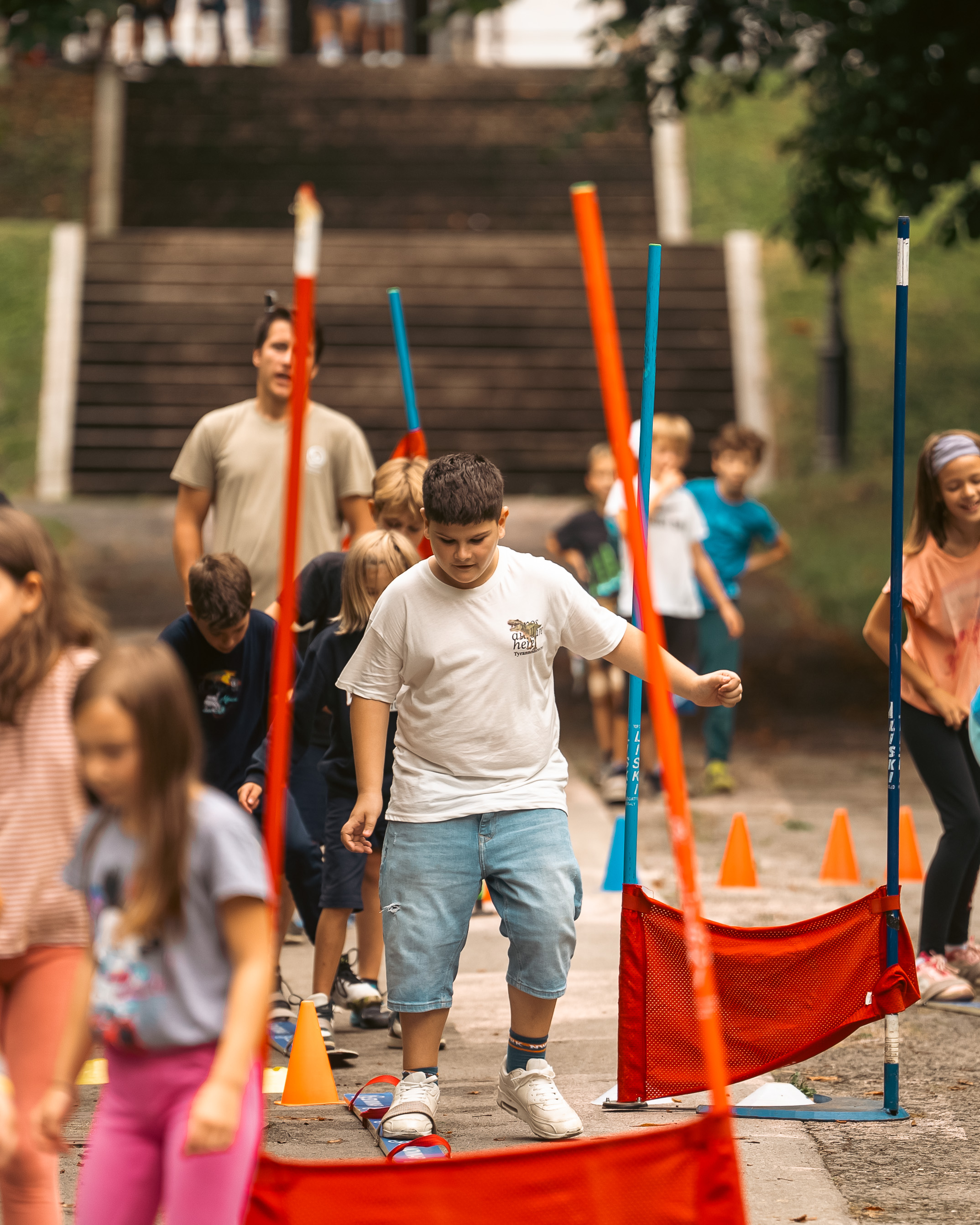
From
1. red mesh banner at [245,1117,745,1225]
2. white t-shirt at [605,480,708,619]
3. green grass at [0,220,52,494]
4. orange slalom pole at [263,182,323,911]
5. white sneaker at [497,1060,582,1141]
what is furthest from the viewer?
green grass at [0,220,52,494]

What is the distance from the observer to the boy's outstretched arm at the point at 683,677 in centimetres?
385

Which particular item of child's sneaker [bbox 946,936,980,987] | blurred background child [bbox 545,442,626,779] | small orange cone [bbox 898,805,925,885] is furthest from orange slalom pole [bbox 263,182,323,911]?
blurred background child [bbox 545,442,626,779]

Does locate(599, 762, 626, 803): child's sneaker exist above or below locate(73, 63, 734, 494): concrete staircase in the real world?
below

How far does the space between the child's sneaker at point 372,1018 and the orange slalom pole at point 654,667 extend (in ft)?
8.18

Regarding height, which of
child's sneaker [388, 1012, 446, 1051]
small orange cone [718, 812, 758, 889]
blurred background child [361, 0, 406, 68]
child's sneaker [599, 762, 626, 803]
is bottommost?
child's sneaker [388, 1012, 446, 1051]

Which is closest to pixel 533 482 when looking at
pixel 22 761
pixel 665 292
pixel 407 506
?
pixel 665 292

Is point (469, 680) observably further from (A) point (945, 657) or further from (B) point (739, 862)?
(B) point (739, 862)

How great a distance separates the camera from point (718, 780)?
353 inches

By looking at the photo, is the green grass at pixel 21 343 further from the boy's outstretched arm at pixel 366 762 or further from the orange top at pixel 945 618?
the boy's outstretched arm at pixel 366 762

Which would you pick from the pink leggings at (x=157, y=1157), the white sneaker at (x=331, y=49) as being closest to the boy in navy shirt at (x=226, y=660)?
the pink leggings at (x=157, y=1157)

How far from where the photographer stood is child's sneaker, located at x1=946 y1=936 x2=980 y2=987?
5555 millimetres

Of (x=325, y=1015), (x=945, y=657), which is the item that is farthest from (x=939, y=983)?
(x=325, y=1015)

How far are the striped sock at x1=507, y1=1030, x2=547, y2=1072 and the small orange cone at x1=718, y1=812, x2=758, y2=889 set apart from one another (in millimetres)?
3005

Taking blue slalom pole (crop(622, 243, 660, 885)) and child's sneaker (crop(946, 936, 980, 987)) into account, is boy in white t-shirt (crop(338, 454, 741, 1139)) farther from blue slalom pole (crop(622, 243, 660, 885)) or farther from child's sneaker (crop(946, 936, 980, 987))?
child's sneaker (crop(946, 936, 980, 987))
